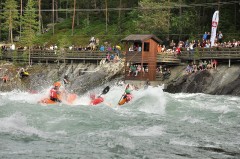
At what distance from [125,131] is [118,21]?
38.6 metres

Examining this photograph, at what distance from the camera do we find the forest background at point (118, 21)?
4569 cm

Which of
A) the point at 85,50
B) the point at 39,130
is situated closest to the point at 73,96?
the point at 39,130

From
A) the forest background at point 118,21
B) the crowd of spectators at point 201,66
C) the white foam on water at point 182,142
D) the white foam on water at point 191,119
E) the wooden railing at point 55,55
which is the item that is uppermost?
the forest background at point 118,21

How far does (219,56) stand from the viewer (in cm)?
3572

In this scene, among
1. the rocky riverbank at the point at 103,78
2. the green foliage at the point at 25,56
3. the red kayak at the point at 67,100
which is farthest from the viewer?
the green foliage at the point at 25,56

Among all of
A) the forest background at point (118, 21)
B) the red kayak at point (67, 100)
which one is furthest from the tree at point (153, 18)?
the red kayak at point (67, 100)

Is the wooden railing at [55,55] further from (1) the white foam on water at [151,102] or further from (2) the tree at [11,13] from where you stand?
(1) the white foam on water at [151,102]

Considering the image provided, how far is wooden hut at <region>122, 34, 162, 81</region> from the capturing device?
3878cm

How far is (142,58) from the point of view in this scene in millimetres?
38906

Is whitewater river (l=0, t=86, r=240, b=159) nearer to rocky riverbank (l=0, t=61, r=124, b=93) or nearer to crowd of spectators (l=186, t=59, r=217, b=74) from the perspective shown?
crowd of spectators (l=186, t=59, r=217, b=74)

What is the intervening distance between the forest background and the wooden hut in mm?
6511

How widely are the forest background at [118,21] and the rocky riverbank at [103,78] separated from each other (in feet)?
15.2

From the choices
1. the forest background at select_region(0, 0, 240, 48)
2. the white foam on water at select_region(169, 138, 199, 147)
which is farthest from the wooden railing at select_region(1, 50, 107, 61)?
the white foam on water at select_region(169, 138, 199, 147)

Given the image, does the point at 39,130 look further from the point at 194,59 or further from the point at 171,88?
the point at 194,59
